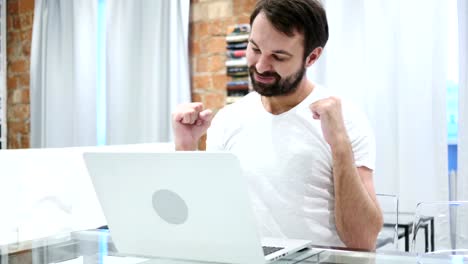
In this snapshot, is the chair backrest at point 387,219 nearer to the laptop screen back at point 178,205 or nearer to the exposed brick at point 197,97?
the laptop screen back at point 178,205

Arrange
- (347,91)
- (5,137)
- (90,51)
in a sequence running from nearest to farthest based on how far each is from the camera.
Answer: (347,91)
(90,51)
(5,137)

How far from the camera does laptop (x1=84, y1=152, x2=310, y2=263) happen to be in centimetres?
96

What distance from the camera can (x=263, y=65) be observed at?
1.65 metres

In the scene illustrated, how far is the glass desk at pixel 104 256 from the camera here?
1030 mm

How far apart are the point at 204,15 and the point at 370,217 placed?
7.81 ft

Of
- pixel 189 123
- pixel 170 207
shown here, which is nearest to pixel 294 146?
pixel 189 123

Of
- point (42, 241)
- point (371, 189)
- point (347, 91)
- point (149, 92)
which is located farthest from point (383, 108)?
point (42, 241)

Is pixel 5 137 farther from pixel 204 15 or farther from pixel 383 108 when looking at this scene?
pixel 383 108

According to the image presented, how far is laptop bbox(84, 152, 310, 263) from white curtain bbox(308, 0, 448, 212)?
1741mm

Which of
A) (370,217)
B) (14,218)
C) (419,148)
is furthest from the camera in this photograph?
(419,148)

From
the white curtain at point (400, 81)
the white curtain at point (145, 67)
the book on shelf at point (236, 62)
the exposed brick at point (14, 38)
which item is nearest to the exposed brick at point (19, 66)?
the exposed brick at point (14, 38)

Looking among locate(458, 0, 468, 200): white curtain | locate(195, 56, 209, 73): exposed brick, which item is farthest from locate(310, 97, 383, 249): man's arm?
locate(195, 56, 209, 73): exposed brick

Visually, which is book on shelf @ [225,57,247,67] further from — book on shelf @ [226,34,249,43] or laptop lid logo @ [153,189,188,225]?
laptop lid logo @ [153,189,188,225]

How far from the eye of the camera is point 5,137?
480cm
